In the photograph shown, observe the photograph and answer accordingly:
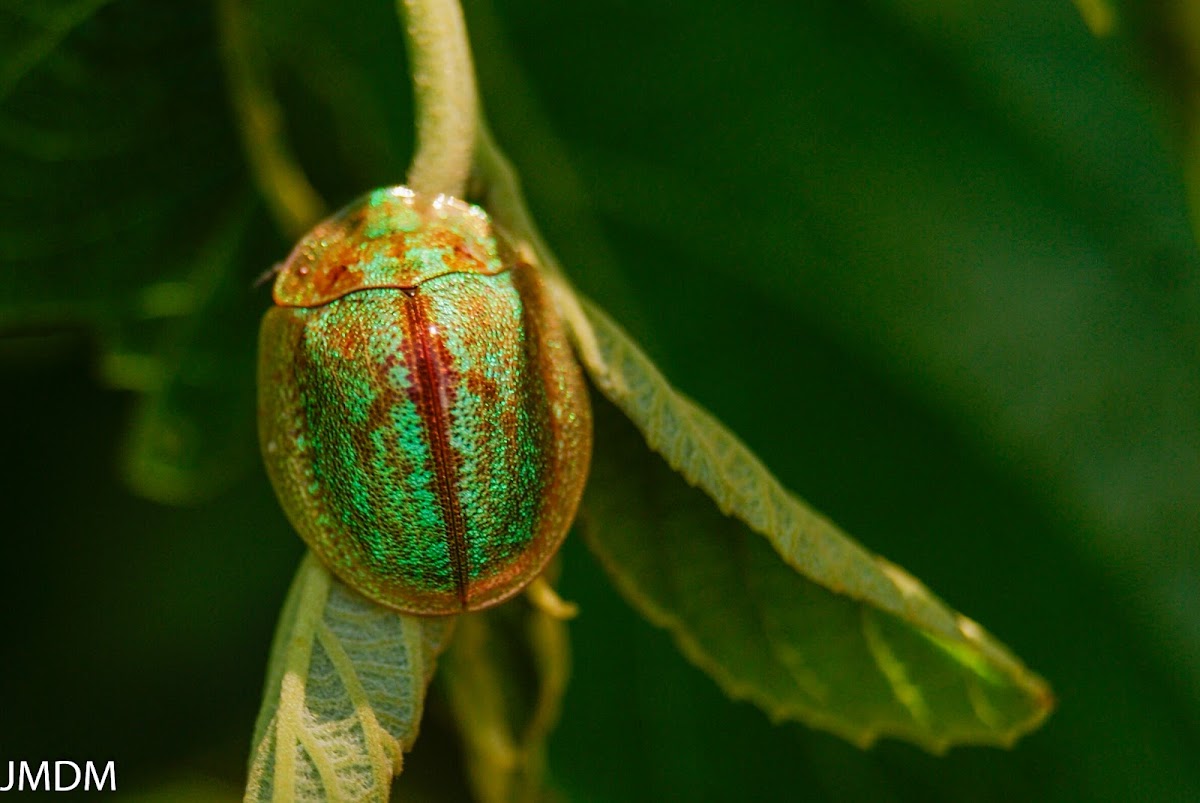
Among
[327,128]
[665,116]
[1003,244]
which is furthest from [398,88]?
[1003,244]

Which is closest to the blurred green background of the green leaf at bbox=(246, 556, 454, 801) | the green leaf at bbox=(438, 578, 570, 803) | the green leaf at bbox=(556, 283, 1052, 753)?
the green leaf at bbox=(438, 578, 570, 803)

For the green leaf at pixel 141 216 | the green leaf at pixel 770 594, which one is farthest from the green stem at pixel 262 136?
the green leaf at pixel 770 594

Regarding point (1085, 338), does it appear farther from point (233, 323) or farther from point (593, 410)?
point (233, 323)

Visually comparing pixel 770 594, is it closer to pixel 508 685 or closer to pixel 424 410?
pixel 508 685

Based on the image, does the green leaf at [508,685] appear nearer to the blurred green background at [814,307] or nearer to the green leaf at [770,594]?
the green leaf at [770,594]

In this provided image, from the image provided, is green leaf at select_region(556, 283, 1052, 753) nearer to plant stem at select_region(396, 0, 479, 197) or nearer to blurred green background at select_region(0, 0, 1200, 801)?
plant stem at select_region(396, 0, 479, 197)

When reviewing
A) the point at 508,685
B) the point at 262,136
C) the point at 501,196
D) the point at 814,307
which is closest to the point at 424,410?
the point at 501,196

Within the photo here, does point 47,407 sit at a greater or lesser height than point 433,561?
lesser
